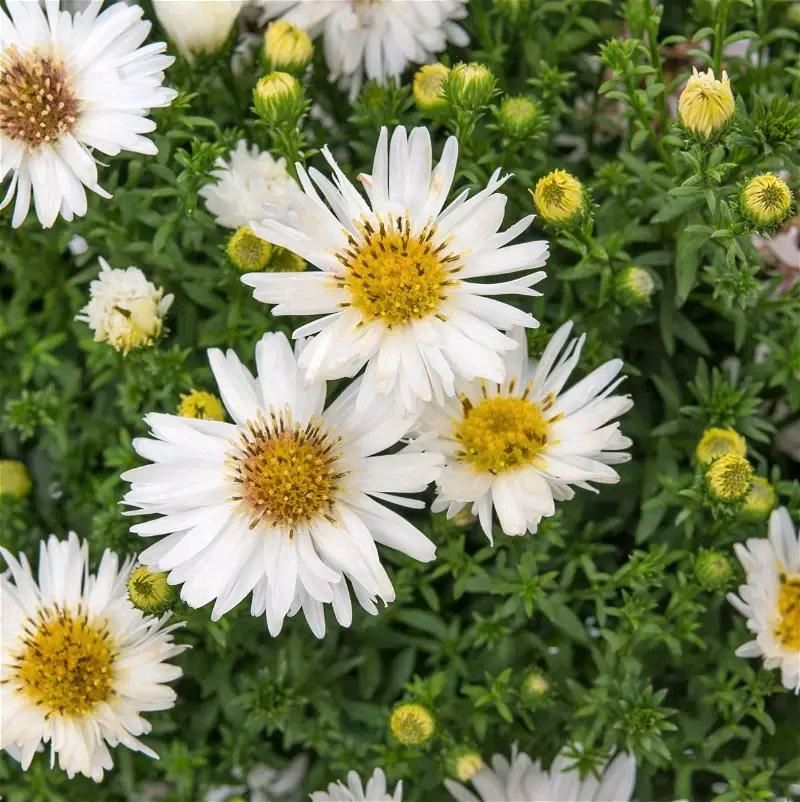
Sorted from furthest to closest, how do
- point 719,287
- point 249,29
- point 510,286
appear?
point 249,29 → point 719,287 → point 510,286

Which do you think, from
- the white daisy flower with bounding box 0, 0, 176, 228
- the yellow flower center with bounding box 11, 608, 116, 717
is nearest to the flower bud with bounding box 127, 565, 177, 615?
the yellow flower center with bounding box 11, 608, 116, 717

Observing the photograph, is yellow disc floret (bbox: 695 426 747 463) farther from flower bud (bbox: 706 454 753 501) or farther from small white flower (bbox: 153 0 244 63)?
small white flower (bbox: 153 0 244 63)

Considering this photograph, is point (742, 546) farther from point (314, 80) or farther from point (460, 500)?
point (314, 80)

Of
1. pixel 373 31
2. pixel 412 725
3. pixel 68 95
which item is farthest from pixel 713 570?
pixel 68 95

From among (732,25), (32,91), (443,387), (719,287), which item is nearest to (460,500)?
(443,387)

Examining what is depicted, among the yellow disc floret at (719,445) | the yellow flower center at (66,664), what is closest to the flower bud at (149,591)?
the yellow flower center at (66,664)

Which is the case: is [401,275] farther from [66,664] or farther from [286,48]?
[66,664]

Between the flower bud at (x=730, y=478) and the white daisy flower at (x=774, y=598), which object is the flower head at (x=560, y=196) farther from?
the white daisy flower at (x=774, y=598)
